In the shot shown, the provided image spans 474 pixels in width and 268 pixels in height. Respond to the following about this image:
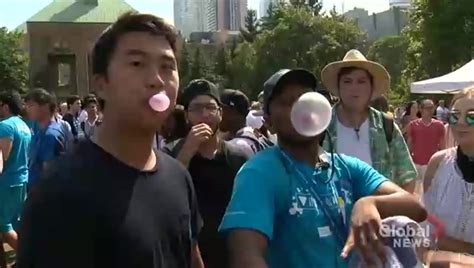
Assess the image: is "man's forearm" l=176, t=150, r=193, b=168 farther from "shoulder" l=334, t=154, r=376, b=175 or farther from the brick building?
the brick building

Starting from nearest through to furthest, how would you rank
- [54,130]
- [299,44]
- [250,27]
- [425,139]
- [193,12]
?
1. [54,130]
2. [425,139]
3. [299,44]
4. [250,27]
5. [193,12]

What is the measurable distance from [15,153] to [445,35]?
103ft

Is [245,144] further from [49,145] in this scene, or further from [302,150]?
[49,145]

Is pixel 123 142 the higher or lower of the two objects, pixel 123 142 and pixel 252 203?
the higher

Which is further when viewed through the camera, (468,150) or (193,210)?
(468,150)

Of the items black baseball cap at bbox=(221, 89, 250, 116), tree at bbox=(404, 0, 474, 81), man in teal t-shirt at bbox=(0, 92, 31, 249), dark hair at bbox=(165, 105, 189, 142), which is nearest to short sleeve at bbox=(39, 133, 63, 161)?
man in teal t-shirt at bbox=(0, 92, 31, 249)

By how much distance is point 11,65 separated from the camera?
68375 millimetres

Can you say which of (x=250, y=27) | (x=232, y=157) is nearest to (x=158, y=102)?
(x=232, y=157)

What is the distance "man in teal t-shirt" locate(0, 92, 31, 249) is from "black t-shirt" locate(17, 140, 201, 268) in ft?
18.0

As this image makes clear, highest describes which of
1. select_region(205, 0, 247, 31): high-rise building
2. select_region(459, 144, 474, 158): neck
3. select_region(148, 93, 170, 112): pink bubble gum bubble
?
select_region(205, 0, 247, 31): high-rise building

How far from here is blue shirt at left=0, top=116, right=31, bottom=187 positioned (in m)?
7.38

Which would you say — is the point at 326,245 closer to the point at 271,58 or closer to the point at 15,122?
the point at 15,122

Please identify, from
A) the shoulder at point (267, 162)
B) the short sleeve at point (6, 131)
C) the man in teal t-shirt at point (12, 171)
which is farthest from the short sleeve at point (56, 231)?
the short sleeve at point (6, 131)

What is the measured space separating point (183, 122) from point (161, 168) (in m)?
2.56
